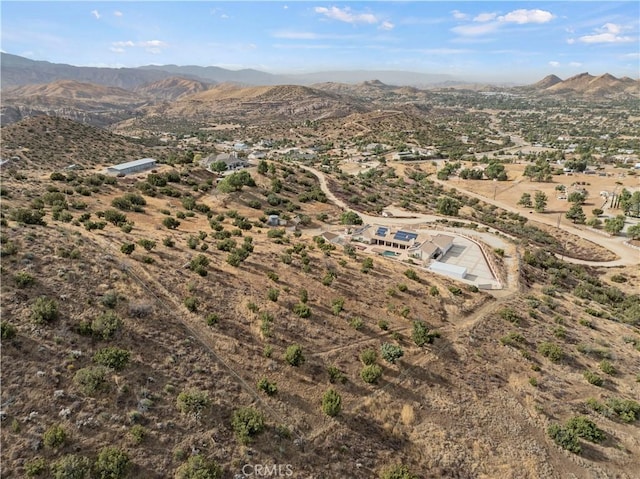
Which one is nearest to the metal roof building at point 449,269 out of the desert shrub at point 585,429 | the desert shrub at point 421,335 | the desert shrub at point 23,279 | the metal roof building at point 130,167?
the desert shrub at point 421,335

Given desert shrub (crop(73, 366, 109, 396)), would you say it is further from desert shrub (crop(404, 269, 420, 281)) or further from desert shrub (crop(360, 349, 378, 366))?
desert shrub (crop(404, 269, 420, 281))

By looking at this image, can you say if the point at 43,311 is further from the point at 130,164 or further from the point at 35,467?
the point at 130,164

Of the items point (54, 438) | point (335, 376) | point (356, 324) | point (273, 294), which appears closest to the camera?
point (54, 438)

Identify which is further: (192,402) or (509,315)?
(509,315)

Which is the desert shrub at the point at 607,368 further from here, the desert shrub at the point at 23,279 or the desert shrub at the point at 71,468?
the desert shrub at the point at 23,279

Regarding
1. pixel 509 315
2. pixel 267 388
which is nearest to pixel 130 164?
pixel 267 388

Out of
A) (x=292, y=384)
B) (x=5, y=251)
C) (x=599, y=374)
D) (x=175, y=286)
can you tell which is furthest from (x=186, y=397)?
(x=599, y=374)

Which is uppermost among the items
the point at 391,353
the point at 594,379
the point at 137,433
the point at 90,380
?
the point at 90,380
